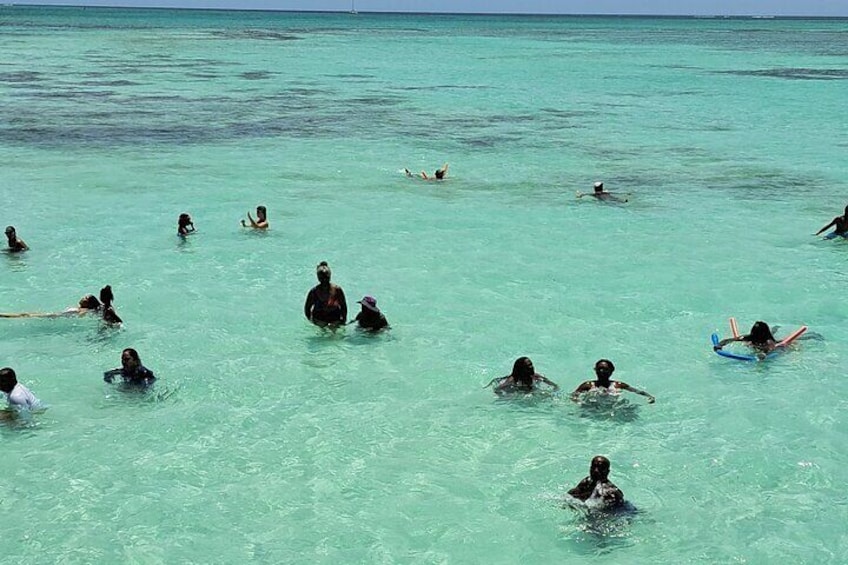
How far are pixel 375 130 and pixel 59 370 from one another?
24.5 m

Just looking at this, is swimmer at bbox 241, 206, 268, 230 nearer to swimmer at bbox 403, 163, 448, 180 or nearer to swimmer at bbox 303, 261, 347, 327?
swimmer at bbox 403, 163, 448, 180

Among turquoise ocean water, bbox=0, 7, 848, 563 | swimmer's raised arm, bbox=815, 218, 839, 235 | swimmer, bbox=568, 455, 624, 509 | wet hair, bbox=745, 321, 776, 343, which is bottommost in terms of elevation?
turquoise ocean water, bbox=0, 7, 848, 563

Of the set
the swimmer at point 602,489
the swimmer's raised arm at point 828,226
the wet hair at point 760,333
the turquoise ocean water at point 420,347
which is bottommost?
the turquoise ocean water at point 420,347

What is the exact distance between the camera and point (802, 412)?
40.3 ft

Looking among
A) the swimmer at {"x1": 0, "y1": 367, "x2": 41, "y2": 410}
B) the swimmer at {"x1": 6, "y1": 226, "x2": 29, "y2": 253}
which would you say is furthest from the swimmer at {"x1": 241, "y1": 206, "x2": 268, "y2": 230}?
the swimmer at {"x1": 0, "y1": 367, "x2": 41, "y2": 410}

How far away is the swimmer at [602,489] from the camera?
376 inches

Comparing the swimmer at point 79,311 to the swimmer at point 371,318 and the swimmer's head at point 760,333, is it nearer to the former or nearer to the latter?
the swimmer at point 371,318

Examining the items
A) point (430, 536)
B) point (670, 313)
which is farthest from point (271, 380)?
point (670, 313)

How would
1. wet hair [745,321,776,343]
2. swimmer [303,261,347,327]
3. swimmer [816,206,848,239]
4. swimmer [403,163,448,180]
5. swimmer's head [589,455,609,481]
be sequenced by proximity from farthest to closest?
swimmer [403,163,448,180]
swimmer [816,206,848,239]
swimmer [303,261,347,327]
wet hair [745,321,776,343]
swimmer's head [589,455,609,481]

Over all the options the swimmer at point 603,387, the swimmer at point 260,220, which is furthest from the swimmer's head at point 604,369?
the swimmer at point 260,220

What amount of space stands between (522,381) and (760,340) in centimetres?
388

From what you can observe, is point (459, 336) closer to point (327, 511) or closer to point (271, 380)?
point (271, 380)

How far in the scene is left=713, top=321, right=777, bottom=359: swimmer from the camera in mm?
13750

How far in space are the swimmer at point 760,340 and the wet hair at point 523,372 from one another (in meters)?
3.25
